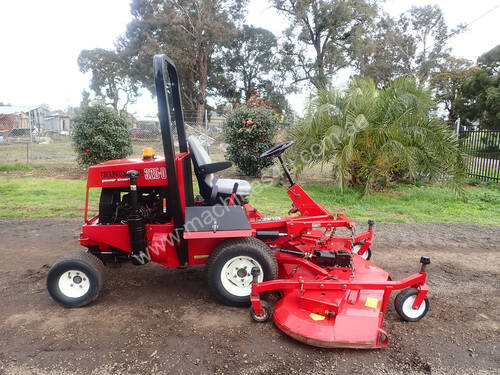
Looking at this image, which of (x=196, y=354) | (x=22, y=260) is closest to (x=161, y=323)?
(x=196, y=354)

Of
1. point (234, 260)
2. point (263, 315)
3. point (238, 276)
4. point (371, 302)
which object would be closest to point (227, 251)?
point (234, 260)

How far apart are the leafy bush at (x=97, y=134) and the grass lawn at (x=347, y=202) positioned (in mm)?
1665

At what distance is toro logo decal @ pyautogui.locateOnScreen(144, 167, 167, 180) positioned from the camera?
3607 mm

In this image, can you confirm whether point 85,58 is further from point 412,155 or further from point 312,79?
point 412,155

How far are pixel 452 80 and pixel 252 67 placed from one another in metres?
16.4

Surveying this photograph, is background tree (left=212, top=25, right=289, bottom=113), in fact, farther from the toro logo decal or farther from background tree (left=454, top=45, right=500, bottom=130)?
the toro logo decal

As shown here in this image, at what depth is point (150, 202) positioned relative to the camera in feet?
12.8

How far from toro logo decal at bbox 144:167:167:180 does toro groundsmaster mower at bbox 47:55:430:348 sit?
0.01 metres

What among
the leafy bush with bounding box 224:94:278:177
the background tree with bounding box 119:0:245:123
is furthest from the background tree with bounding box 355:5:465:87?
the leafy bush with bounding box 224:94:278:177

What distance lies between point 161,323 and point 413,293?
2.25m

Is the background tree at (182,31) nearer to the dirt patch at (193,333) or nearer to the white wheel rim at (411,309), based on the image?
the dirt patch at (193,333)

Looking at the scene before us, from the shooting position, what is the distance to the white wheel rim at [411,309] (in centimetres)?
326

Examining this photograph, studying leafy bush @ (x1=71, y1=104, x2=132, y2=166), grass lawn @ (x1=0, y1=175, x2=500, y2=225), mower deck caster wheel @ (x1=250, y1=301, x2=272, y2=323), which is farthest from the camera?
leafy bush @ (x1=71, y1=104, x2=132, y2=166)

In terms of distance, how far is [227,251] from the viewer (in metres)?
3.42
